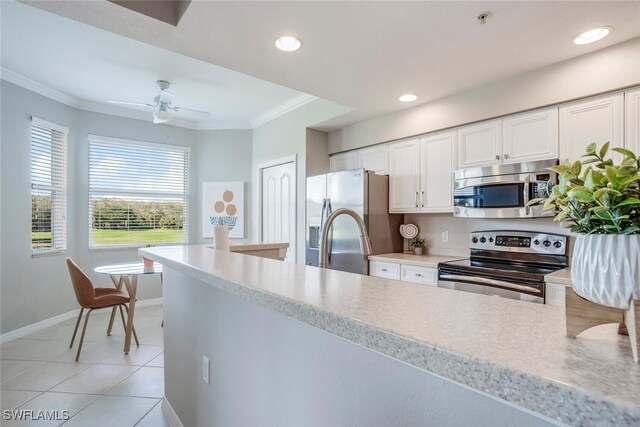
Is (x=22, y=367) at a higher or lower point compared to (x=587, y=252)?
lower

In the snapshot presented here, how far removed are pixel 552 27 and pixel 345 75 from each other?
1.37 metres

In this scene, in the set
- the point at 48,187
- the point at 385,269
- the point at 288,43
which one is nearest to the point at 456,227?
the point at 385,269

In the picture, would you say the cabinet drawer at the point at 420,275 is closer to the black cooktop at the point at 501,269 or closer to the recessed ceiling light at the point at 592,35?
the black cooktop at the point at 501,269

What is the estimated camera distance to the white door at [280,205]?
445cm

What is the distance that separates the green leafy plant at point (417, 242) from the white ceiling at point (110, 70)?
2.24m

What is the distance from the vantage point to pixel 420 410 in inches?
25.8

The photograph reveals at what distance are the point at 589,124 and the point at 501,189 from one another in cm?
72

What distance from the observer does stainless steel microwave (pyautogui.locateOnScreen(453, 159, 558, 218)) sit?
2.55 meters

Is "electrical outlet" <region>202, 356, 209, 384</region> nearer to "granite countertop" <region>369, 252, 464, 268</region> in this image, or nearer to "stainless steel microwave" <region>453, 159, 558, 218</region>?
"granite countertop" <region>369, 252, 464, 268</region>

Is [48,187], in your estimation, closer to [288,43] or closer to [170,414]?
[170,414]

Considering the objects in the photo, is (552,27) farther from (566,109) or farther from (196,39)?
(196,39)

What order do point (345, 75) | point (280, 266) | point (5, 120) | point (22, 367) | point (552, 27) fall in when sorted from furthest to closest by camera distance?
1. point (5, 120)
2. point (22, 367)
3. point (345, 75)
4. point (552, 27)
5. point (280, 266)

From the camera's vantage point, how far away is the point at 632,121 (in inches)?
84.3

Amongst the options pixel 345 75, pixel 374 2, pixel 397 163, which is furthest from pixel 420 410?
pixel 397 163
